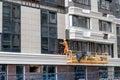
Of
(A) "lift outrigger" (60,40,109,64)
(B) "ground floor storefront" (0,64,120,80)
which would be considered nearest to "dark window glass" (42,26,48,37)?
(A) "lift outrigger" (60,40,109,64)

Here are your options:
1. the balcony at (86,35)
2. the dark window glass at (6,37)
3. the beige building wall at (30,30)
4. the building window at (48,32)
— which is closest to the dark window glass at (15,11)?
the beige building wall at (30,30)

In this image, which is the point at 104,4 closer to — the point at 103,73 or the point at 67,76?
the point at 103,73

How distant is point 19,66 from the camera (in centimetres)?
2038

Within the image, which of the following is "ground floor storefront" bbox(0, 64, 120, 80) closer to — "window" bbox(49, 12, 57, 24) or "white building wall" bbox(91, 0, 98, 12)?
"window" bbox(49, 12, 57, 24)

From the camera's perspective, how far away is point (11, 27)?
20156 mm

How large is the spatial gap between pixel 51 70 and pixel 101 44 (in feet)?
22.5

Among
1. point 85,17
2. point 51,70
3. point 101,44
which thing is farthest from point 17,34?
point 101,44

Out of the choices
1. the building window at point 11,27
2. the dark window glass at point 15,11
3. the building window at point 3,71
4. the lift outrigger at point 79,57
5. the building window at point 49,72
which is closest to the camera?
the building window at point 3,71

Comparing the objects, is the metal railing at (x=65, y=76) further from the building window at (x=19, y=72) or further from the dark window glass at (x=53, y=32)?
the dark window glass at (x=53, y=32)

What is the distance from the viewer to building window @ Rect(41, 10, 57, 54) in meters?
22.3

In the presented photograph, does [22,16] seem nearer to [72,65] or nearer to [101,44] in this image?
[72,65]

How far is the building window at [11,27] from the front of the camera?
64.9 ft

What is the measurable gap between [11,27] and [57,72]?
5.17 meters

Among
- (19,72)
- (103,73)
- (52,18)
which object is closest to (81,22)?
(52,18)
